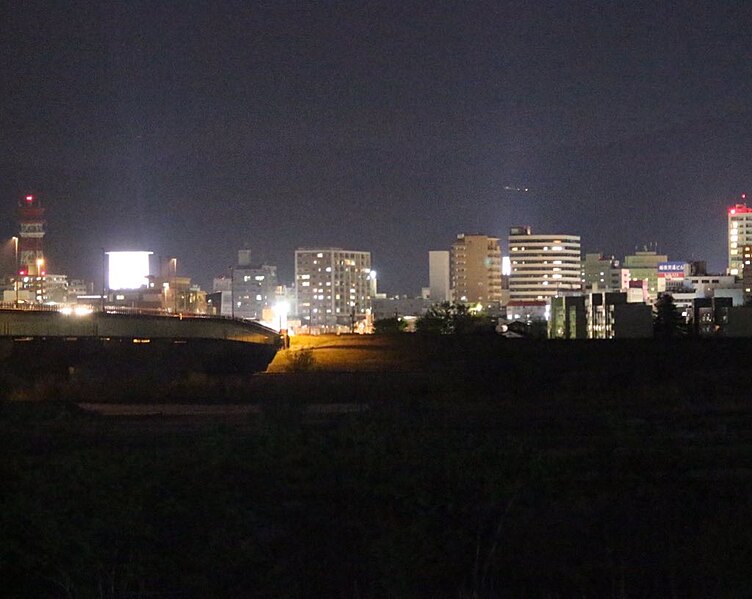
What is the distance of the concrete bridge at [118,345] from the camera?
38.9 metres

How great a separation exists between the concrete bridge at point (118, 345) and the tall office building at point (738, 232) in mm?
129276

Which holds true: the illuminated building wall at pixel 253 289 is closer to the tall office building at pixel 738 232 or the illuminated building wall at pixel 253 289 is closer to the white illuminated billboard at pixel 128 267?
the white illuminated billboard at pixel 128 267

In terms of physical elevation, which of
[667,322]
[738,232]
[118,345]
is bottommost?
[118,345]

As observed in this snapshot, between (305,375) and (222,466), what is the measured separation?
25.0m

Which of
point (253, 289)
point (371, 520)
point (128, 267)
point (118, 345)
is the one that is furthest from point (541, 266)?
point (371, 520)

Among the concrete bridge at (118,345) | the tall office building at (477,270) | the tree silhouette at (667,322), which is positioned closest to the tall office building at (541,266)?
the tall office building at (477,270)

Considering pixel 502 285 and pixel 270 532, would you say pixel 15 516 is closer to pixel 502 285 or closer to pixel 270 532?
pixel 270 532

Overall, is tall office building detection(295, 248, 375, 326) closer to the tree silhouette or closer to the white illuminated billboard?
the white illuminated billboard

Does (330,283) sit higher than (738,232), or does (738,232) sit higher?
(738,232)

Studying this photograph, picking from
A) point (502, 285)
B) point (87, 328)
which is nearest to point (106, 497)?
point (87, 328)

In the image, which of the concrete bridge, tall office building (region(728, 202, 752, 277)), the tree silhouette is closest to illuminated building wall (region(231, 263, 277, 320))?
tall office building (region(728, 202, 752, 277))

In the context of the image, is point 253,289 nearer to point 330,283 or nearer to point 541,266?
point 330,283

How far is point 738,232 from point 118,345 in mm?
141695

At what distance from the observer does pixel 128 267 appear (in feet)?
370
